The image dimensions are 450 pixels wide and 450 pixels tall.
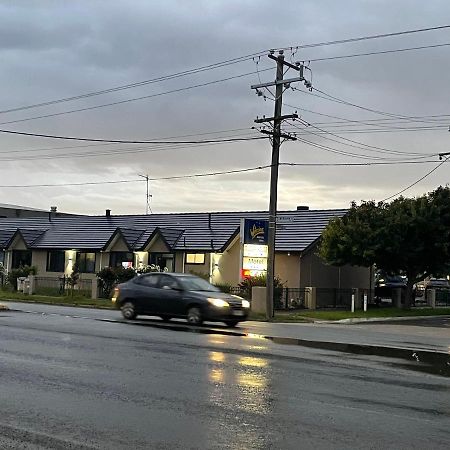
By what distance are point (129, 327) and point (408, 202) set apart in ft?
66.9

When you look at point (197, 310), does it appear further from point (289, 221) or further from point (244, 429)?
point (289, 221)

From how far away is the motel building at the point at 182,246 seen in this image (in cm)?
3869

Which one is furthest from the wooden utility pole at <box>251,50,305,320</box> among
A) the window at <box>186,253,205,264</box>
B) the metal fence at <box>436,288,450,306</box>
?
the metal fence at <box>436,288,450,306</box>

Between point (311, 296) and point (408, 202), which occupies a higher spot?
point (408, 202)

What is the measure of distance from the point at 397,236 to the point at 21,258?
30.6 m

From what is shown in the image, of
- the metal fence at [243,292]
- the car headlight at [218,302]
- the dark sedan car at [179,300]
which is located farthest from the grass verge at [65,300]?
the car headlight at [218,302]

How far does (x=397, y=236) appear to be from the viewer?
3303 cm

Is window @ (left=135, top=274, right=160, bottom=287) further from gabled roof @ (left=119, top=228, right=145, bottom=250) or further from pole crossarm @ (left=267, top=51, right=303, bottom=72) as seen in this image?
gabled roof @ (left=119, top=228, right=145, bottom=250)

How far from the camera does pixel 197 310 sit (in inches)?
770

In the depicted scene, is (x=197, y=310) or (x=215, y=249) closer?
(x=197, y=310)

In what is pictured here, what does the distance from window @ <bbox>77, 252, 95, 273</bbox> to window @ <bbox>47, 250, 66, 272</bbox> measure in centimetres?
139

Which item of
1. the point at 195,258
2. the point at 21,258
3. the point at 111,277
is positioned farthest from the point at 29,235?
the point at 111,277

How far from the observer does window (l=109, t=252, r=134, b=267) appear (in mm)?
45625

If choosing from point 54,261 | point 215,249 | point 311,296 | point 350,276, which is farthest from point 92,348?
point 54,261
